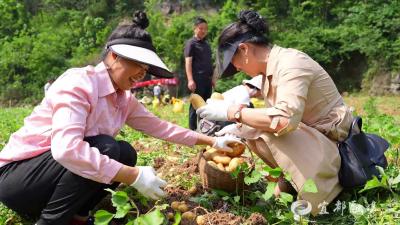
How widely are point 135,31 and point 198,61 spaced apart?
3.60 metres

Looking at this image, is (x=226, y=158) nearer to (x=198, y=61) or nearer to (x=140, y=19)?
(x=140, y=19)

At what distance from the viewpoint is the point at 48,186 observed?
6.75ft

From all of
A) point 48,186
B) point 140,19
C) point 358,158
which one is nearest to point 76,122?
point 48,186

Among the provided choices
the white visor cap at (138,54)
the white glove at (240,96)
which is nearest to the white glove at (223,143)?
the white visor cap at (138,54)

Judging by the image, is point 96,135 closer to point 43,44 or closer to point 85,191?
point 85,191

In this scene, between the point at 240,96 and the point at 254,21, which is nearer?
the point at 254,21

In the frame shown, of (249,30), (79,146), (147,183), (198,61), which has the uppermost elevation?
(249,30)

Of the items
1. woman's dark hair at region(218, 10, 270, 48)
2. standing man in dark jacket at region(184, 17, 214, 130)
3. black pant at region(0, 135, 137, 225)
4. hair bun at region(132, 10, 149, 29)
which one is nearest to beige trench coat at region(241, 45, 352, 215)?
woman's dark hair at region(218, 10, 270, 48)

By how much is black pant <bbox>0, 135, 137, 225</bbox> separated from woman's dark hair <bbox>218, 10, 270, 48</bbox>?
0.85 meters

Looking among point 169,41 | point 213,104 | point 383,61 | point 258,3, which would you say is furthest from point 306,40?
point 213,104

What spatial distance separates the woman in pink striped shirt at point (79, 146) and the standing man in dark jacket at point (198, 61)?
341 centimetres

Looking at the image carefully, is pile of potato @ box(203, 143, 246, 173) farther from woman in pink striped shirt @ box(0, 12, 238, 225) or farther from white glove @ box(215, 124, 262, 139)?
woman in pink striped shirt @ box(0, 12, 238, 225)

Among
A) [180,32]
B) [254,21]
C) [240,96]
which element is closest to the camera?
[254,21]

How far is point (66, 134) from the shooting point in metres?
1.88
